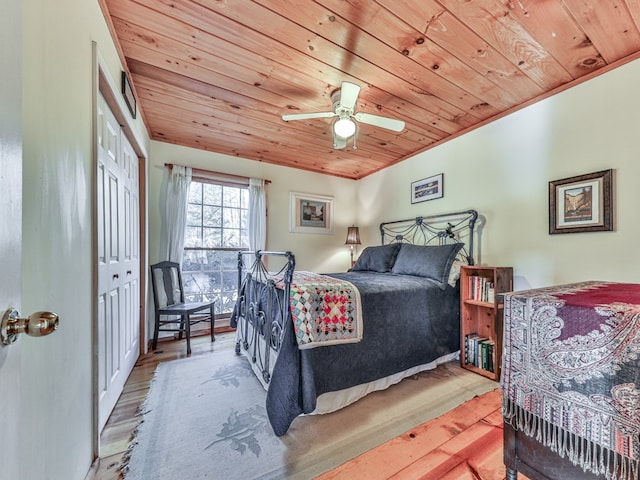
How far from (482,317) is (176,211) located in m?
3.52

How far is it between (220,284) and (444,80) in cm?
333

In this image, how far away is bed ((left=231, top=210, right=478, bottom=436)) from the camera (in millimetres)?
1551

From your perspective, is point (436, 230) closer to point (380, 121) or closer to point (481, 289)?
point (481, 289)

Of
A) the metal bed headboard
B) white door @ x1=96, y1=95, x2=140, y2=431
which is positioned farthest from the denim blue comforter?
white door @ x1=96, y1=95, x2=140, y2=431

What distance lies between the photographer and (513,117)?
2416 mm

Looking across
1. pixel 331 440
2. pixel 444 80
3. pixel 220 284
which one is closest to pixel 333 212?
pixel 220 284

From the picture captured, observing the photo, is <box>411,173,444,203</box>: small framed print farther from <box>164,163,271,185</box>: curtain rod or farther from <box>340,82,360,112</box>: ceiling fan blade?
<box>164,163,271,185</box>: curtain rod

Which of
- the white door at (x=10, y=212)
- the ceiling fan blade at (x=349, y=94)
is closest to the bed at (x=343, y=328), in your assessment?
the white door at (x=10, y=212)

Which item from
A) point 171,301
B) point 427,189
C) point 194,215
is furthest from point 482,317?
point 194,215

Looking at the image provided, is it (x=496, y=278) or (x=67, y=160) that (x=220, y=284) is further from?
(x=496, y=278)

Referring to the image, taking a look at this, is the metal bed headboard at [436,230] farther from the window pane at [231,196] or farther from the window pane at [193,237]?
the window pane at [193,237]

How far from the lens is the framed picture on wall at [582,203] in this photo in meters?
1.85

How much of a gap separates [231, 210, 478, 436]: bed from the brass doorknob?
3.63 ft

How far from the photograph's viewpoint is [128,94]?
191cm
